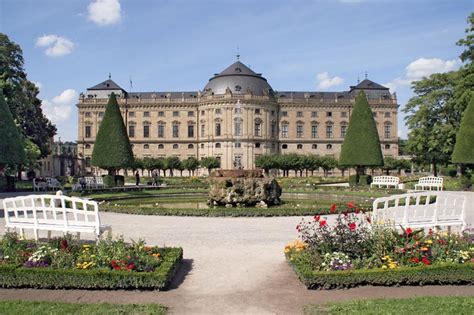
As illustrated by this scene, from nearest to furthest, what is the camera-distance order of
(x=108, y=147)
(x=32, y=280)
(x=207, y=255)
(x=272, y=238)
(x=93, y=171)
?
(x=32, y=280) → (x=207, y=255) → (x=272, y=238) → (x=108, y=147) → (x=93, y=171)

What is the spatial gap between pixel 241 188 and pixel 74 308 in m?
10.9

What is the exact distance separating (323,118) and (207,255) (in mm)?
58647

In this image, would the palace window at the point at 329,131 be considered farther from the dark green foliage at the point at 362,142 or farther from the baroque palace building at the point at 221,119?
the dark green foliage at the point at 362,142

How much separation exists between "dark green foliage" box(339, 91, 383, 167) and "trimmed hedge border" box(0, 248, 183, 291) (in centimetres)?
2448

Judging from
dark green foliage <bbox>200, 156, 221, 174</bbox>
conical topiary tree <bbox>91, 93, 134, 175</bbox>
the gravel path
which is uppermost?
conical topiary tree <bbox>91, 93, 134, 175</bbox>

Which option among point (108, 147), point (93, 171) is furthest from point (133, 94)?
point (108, 147)

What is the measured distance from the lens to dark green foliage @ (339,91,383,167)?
28.4 m

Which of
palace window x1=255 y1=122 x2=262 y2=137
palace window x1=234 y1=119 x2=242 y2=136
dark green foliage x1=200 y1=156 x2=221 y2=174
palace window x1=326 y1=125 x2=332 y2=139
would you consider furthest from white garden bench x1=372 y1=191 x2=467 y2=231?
palace window x1=326 y1=125 x2=332 y2=139

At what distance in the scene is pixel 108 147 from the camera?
27875mm

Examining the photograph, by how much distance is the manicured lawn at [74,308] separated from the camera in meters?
4.71

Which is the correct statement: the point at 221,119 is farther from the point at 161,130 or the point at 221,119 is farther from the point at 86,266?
the point at 86,266

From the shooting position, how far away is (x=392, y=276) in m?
5.71

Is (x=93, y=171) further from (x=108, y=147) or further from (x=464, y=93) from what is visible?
(x=464, y=93)

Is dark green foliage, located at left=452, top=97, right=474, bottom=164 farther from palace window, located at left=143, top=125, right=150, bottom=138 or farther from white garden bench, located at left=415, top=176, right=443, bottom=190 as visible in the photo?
palace window, located at left=143, top=125, right=150, bottom=138
